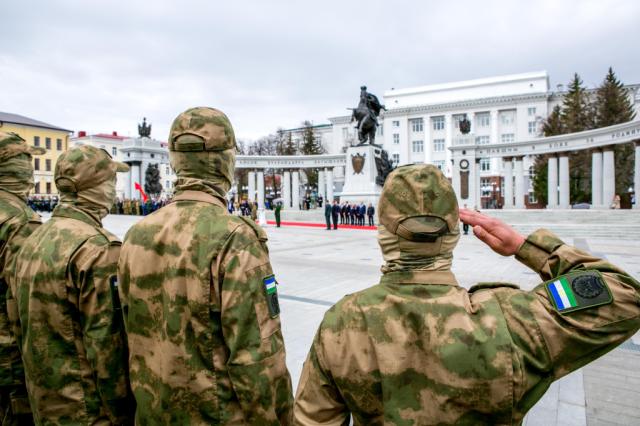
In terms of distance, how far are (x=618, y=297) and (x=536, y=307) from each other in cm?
27

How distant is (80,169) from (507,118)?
248ft

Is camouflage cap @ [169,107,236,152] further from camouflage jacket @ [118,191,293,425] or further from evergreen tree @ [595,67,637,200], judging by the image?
evergreen tree @ [595,67,637,200]

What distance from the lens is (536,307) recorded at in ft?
5.06

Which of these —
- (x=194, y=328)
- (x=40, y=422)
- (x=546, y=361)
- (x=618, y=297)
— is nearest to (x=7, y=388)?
(x=40, y=422)

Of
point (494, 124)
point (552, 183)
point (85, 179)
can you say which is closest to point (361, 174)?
point (552, 183)

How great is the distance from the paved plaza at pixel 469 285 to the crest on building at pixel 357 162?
1398 centimetres

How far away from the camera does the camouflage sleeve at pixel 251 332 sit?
6.17 feet

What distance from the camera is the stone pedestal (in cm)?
3269

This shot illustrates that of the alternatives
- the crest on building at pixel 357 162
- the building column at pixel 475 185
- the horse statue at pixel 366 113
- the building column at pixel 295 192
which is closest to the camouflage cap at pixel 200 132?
the horse statue at pixel 366 113

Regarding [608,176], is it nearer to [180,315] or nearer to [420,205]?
[420,205]

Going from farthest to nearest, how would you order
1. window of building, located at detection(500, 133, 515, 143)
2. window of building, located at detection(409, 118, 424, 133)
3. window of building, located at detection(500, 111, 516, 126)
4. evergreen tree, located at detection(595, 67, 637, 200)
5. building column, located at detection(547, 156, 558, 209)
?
window of building, located at detection(409, 118, 424, 133)
window of building, located at detection(500, 111, 516, 126)
window of building, located at detection(500, 133, 515, 143)
evergreen tree, located at detection(595, 67, 637, 200)
building column, located at detection(547, 156, 558, 209)

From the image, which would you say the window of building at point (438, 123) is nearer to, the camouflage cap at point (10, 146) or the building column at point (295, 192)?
the building column at point (295, 192)

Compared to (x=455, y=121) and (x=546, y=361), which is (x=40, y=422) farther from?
(x=455, y=121)

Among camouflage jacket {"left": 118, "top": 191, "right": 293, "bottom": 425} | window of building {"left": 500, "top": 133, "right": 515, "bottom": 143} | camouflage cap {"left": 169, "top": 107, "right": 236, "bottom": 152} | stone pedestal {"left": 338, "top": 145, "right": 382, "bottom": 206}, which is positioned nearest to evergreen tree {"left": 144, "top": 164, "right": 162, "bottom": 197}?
stone pedestal {"left": 338, "top": 145, "right": 382, "bottom": 206}
